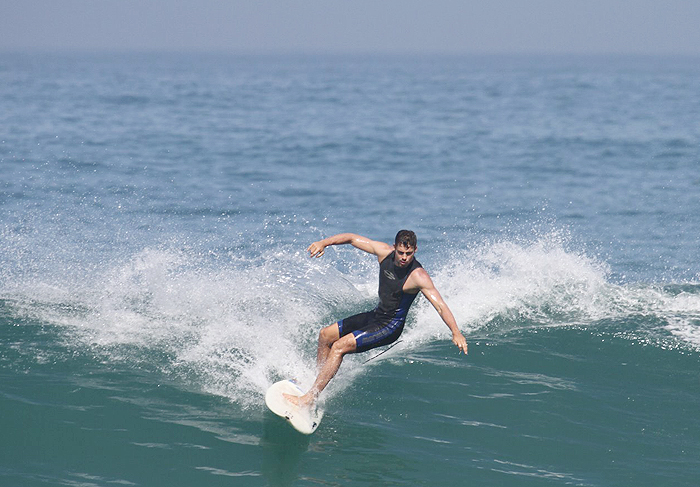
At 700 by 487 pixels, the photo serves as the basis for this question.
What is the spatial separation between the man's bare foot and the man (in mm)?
12

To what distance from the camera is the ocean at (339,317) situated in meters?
8.29

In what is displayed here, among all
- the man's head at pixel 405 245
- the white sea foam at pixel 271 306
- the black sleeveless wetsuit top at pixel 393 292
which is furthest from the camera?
the white sea foam at pixel 271 306

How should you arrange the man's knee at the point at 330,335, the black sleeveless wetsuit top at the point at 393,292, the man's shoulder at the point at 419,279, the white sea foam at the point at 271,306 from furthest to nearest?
the white sea foam at the point at 271,306 → the man's knee at the point at 330,335 → the black sleeveless wetsuit top at the point at 393,292 → the man's shoulder at the point at 419,279

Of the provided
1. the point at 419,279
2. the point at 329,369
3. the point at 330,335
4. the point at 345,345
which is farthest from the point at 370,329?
the point at 419,279

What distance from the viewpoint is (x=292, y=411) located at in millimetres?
8344

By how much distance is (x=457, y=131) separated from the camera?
36719 mm

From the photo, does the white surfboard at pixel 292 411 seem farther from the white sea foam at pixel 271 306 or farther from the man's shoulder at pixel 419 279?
the man's shoulder at pixel 419 279

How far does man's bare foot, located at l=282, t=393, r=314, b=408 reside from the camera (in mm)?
8422

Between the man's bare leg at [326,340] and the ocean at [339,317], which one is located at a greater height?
the man's bare leg at [326,340]

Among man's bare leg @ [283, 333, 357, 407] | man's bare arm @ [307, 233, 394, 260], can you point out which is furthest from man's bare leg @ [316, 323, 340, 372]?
man's bare arm @ [307, 233, 394, 260]

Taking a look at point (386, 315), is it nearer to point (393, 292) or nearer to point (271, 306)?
point (393, 292)

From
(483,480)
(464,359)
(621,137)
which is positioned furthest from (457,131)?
(483,480)

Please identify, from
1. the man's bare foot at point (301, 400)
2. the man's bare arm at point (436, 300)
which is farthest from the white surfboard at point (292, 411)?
the man's bare arm at point (436, 300)

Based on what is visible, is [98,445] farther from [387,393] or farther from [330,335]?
[387,393]
